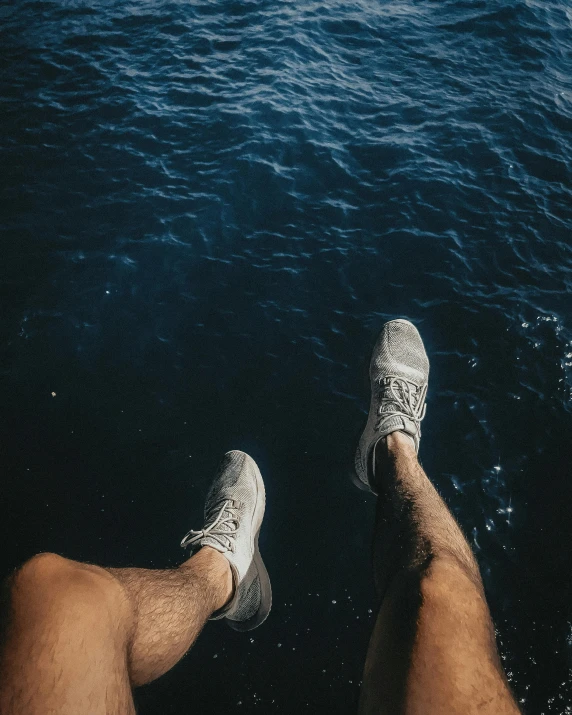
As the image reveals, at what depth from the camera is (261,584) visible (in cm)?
386

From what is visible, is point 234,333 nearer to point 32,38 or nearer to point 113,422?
point 113,422

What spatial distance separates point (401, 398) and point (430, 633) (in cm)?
267

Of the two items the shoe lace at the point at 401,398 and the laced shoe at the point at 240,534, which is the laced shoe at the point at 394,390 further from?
the laced shoe at the point at 240,534

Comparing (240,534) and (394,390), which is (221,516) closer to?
(240,534)

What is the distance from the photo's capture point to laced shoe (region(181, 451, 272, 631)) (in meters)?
3.62

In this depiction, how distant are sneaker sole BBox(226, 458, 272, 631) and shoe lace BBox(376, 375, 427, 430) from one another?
143cm

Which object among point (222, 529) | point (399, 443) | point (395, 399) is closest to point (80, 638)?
point (222, 529)

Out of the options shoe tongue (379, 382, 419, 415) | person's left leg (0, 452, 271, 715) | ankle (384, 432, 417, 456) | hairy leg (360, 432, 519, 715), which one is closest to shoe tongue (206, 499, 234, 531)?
person's left leg (0, 452, 271, 715)

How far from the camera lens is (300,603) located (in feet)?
13.1

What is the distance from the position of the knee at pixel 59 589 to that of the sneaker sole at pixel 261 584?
72.3 inches

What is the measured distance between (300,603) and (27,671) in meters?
2.74

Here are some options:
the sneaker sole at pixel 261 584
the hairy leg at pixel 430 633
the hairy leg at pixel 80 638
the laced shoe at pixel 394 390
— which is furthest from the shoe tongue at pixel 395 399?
the hairy leg at pixel 80 638

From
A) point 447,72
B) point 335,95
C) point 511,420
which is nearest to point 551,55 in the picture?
point 447,72

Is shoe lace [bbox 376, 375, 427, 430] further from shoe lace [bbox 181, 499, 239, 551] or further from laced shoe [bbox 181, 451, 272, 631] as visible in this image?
shoe lace [bbox 181, 499, 239, 551]
